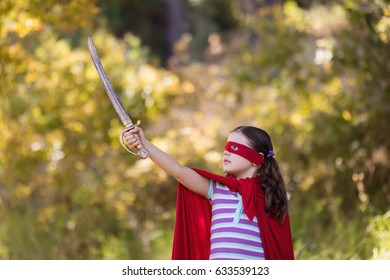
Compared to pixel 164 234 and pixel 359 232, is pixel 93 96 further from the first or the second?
pixel 359 232

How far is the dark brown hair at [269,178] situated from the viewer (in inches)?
149

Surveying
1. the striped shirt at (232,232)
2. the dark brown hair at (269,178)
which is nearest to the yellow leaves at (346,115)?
the dark brown hair at (269,178)

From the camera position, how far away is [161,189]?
28.5 feet

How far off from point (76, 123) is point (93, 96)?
386mm

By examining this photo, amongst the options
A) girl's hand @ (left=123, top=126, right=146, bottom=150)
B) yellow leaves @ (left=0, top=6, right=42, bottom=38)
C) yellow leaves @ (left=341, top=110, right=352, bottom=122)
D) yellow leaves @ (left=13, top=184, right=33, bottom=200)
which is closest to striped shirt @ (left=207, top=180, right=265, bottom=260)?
girl's hand @ (left=123, top=126, right=146, bottom=150)

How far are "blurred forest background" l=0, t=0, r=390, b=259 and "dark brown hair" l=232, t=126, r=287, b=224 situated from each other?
2665 mm

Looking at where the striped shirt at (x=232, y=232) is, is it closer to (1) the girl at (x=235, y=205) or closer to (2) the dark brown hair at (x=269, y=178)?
(1) the girl at (x=235, y=205)

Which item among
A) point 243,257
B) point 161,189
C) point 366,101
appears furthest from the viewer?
point 161,189

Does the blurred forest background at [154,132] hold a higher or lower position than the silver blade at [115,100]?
higher

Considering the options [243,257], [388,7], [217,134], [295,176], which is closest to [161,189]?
[217,134]

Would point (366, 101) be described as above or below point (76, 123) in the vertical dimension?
below

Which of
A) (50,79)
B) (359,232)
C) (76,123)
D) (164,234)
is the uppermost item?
(50,79)

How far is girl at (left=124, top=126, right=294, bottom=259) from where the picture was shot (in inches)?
143

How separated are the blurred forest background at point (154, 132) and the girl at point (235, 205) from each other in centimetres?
271
